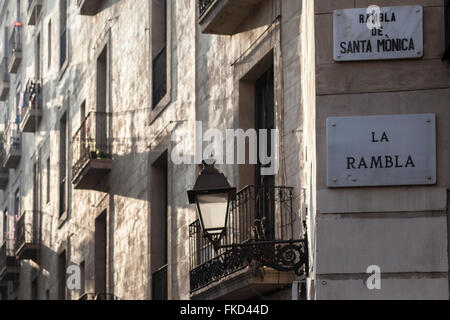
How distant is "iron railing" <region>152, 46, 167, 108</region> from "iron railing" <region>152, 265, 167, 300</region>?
288 cm

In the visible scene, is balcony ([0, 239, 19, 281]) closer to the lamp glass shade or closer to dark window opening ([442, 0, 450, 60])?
the lamp glass shade

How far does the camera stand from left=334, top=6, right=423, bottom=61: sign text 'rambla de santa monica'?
10883 millimetres

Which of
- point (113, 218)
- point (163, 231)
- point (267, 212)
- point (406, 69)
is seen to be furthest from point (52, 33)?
point (406, 69)

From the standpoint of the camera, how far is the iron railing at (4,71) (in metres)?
44.3

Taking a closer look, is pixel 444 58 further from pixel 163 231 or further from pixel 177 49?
pixel 163 231

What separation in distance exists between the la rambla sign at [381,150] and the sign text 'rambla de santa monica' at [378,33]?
1.98 ft

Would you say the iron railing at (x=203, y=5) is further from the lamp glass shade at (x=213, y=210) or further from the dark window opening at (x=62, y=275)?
the dark window opening at (x=62, y=275)

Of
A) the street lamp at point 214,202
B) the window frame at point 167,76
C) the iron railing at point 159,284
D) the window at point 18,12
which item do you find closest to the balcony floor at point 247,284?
the street lamp at point 214,202

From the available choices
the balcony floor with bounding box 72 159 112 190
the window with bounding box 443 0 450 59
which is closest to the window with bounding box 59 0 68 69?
the balcony floor with bounding box 72 159 112 190

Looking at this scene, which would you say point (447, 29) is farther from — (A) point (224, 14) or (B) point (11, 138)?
(B) point (11, 138)

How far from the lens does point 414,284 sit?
33.8 ft

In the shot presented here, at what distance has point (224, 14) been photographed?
15852 millimetres

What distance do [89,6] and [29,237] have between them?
10351 millimetres

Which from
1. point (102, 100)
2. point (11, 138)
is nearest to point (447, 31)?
point (102, 100)
